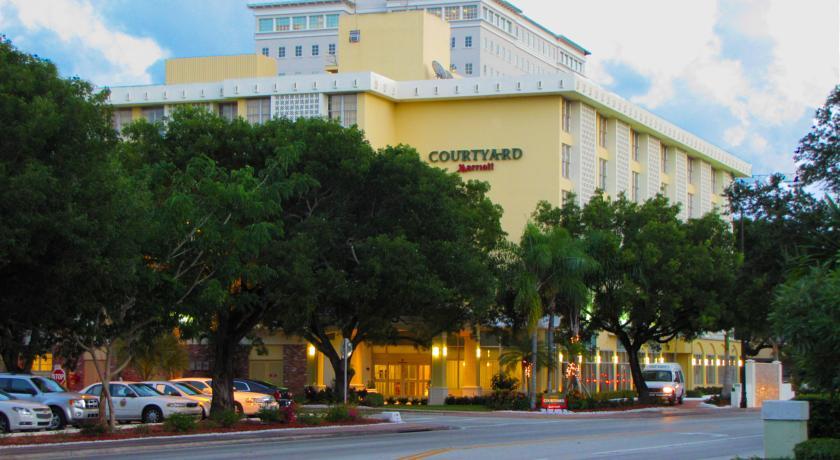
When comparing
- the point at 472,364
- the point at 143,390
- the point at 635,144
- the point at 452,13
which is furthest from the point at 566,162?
the point at 452,13

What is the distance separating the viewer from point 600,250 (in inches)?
2292

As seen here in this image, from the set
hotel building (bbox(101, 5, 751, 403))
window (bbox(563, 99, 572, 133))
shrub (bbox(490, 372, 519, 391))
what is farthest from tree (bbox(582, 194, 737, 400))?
window (bbox(563, 99, 572, 133))

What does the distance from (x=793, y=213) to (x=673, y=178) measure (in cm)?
5648

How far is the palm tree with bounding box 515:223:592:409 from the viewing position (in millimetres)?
53656

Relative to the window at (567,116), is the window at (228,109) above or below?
above

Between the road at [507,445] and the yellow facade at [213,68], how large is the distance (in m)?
43.6

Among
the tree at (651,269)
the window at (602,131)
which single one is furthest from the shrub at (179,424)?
the window at (602,131)

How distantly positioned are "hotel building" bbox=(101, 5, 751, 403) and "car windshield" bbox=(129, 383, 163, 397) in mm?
25311

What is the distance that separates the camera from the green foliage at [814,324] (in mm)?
17219

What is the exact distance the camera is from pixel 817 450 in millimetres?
19266

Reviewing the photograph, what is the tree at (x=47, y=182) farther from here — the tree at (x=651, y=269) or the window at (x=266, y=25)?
the window at (x=266, y=25)

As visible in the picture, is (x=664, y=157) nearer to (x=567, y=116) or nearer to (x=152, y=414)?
(x=567, y=116)

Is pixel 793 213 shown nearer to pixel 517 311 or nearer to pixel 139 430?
pixel 139 430

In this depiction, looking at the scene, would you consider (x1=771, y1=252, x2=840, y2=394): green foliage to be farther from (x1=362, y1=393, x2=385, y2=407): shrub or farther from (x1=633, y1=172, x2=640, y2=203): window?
(x1=633, y1=172, x2=640, y2=203): window
